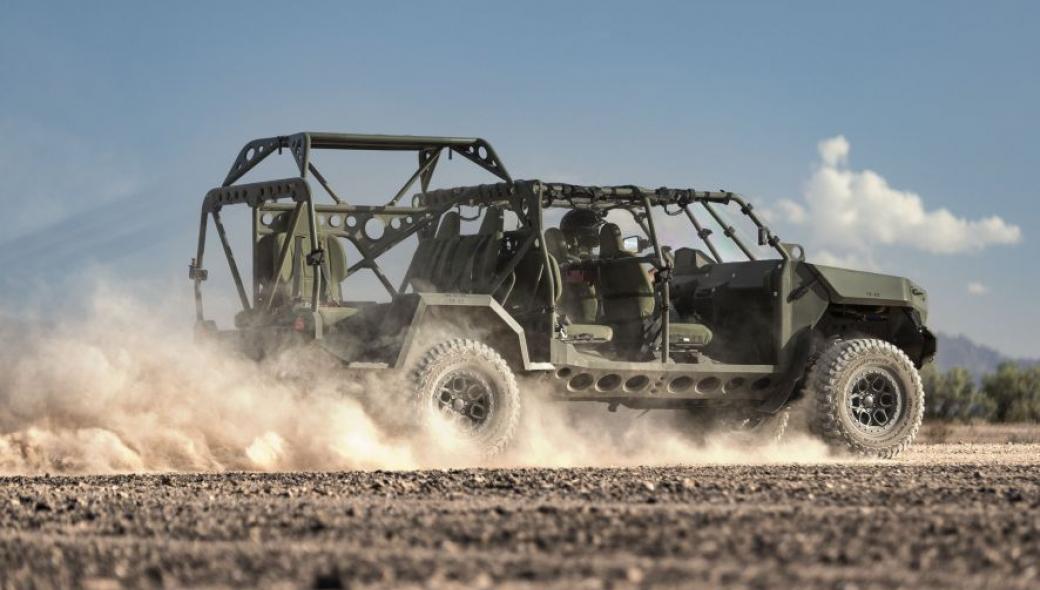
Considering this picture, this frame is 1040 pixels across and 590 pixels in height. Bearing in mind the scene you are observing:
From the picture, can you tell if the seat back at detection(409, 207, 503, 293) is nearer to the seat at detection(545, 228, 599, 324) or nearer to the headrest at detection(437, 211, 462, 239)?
the headrest at detection(437, 211, 462, 239)

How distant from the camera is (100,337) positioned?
12.5 meters

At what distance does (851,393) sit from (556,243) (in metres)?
3.07

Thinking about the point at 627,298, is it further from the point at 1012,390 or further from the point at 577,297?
the point at 1012,390

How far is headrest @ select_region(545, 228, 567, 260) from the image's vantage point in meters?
14.1

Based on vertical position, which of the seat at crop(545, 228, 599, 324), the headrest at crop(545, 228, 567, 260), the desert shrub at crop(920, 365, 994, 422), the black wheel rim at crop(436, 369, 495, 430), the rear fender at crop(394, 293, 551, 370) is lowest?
the desert shrub at crop(920, 365, 994, 422)

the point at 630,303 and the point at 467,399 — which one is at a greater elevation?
the point at 630,303

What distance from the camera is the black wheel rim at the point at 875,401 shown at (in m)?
14.6

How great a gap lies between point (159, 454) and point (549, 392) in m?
3.26

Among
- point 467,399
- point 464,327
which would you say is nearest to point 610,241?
point 464,327

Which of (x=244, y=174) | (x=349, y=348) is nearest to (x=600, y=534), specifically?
(x=349, y=348)

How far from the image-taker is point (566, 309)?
1388cm

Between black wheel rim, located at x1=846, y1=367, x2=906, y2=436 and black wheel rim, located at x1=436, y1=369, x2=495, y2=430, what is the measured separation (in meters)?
3.87

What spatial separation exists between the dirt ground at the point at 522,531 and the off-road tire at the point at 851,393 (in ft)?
12.9

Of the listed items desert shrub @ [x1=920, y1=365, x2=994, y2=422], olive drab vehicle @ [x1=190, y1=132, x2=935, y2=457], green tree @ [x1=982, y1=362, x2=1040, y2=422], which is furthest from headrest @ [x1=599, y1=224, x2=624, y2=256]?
green tree @ [x1=982, y1=362, x2=1040, y2=422]
